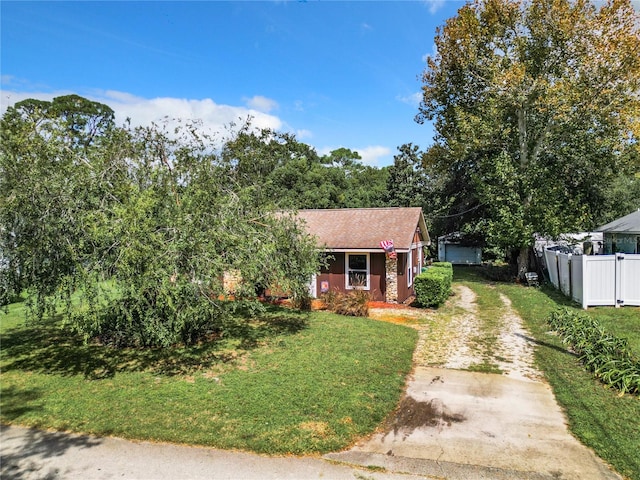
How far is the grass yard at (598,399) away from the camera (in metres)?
4.90

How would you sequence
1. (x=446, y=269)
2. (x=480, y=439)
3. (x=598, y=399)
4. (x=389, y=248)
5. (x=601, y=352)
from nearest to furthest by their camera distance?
(x=480, y=439)
(x=598, y=399)
(x=601, y=352)
(x=389, y=248)
(x=446, y=269)

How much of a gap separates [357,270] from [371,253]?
2.91 feet

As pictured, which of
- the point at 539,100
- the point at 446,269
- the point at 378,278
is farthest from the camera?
the point at 539,100

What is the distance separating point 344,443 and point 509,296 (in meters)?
14.1

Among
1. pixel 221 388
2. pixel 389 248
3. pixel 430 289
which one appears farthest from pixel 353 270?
pixel 221 388

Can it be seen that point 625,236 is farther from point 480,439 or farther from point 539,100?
point 480,439

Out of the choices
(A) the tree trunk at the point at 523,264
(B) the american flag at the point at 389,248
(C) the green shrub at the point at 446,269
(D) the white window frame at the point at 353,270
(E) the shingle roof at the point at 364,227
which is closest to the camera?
(B) the american flag at the point at 389,248

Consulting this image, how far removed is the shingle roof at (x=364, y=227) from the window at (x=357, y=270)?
0.66 m

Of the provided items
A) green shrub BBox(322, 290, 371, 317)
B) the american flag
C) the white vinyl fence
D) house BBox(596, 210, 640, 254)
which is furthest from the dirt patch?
house BBox(596, 210, 640, 254)

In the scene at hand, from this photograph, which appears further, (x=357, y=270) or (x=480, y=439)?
(x=357, y=270)

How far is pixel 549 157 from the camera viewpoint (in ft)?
69.1

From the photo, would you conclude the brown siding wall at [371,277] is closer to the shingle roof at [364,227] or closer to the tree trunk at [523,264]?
the shingle roof at [364,227]

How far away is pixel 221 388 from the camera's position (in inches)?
267

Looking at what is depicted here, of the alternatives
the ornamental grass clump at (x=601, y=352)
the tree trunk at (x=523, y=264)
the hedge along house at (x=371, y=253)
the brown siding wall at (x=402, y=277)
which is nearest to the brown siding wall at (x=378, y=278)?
the hedge along house at (x=371, y=253)
